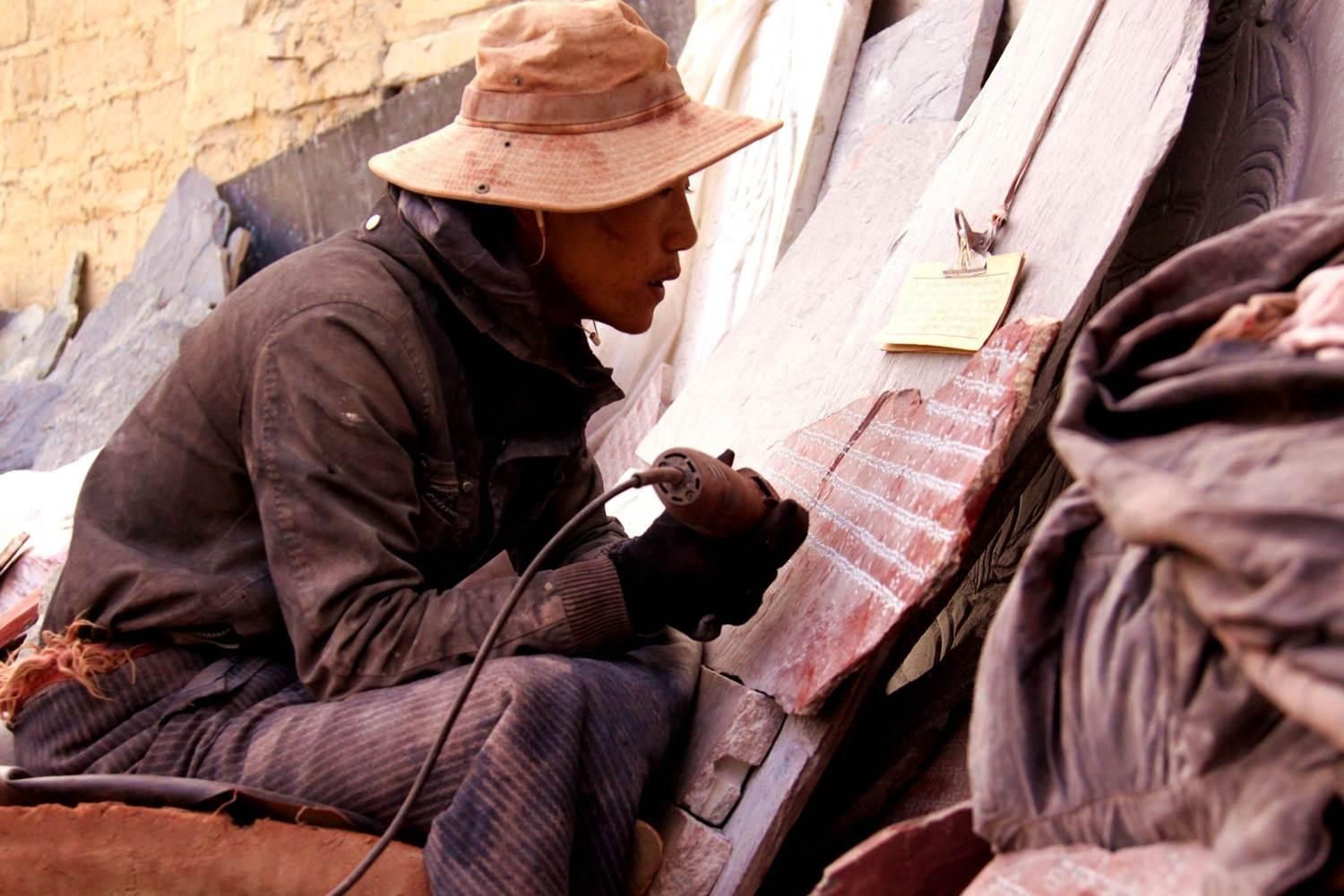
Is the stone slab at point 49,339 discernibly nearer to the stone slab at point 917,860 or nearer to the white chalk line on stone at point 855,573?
the white chalk line on stone at point 855,573

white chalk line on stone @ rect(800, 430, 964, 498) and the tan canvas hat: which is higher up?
the tan canvas hat

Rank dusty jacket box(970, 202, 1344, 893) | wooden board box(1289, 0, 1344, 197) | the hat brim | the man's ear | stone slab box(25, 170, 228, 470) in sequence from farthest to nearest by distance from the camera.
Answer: stone slab box(25, 170, 228, 470) < the man's ear < the hat brim < wooden board box(1289, 0, 1344, 197) < dusty jacket box(970, 202, 1344, 893)

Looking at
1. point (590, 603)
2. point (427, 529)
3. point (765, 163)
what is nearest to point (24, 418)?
point (765, 163)

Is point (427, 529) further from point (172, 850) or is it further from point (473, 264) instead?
point (172, 850)

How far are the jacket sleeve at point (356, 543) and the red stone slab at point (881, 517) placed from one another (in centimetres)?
27

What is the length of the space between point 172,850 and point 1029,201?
164 cm

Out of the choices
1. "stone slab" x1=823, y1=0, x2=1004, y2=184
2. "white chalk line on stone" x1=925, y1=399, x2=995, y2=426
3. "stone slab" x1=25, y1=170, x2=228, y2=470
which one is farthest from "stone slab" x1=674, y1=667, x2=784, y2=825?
"stone slab" x1=25, y1=170, x2=228, y2=470

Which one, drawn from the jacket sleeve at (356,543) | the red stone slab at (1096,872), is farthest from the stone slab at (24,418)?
the red stone slab at (1096,872)

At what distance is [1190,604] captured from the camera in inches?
44.3

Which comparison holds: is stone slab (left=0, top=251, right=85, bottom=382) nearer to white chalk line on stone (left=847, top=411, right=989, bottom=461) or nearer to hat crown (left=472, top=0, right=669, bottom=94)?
hat crown (left=472, top=0, right=669, bottom=94)

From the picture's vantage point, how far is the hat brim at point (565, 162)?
6.97 feet

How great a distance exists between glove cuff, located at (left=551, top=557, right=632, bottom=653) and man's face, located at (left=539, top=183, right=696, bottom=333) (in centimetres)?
52

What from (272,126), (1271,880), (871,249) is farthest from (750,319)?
(272,126)

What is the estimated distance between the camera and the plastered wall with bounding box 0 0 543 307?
574cm
